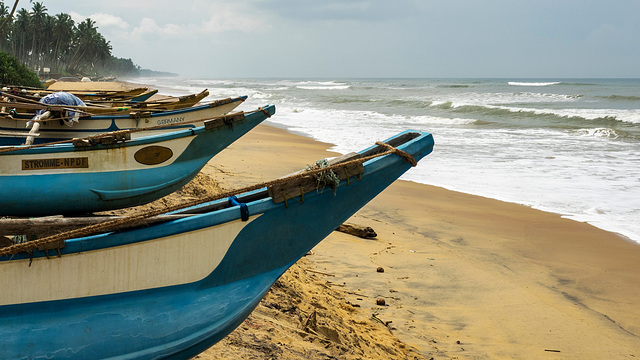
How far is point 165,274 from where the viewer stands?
9.47 feet

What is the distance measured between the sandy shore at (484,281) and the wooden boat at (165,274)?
1.70ft

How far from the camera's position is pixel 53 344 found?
2.66 m

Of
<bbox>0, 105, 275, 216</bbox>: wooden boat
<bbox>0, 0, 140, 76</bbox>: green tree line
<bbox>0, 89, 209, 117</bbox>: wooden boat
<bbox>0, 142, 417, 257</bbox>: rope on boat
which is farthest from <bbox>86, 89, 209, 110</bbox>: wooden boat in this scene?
<bbox>0, 0, 140, 76</bbox>: green tree line

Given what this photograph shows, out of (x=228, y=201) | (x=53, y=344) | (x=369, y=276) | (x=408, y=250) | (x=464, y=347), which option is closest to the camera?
(x=53, y=344)

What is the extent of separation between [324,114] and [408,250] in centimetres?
2163

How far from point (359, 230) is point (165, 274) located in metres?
4.34

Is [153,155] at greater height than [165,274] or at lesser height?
greater

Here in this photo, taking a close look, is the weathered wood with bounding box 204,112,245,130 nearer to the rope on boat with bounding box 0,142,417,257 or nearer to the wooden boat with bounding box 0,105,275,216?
the wooden boat with bounding box 0,105,275,216

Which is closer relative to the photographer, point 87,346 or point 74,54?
point 87,346

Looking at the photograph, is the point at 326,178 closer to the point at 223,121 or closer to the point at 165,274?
the point at 165,274

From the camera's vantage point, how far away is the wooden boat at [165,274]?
264 cm

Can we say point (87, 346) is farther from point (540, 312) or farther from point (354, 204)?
point (540, 312)

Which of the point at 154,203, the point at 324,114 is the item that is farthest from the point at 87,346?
the point at 324,114

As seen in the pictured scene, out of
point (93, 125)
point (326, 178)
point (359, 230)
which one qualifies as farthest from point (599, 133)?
point (326, 178)
